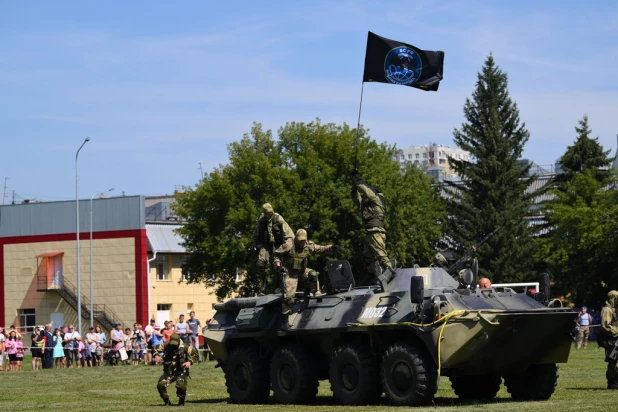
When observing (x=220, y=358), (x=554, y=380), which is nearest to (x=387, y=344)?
(x=554, y=380)

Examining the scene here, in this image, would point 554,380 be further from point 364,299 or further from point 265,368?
point 265,368

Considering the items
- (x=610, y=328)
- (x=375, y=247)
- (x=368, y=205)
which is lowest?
(x=610, y=328)

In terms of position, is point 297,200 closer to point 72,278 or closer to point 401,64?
point 72,278

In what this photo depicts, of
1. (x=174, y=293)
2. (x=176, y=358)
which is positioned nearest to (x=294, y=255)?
(x=176, y=358)

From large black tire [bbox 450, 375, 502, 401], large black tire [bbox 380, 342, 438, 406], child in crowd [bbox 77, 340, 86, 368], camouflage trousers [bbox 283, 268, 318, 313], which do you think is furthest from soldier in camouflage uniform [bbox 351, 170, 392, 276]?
child in crowd [bbox 77, 340, 86, 368]

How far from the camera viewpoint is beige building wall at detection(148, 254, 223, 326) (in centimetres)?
7181

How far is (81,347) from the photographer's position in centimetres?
4303

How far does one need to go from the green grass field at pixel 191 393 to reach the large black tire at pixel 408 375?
0.44 metres

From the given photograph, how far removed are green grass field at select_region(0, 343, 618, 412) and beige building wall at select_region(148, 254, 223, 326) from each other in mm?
34473

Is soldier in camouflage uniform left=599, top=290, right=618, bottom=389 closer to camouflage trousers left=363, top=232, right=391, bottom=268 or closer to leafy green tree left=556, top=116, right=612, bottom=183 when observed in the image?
camouflage trousers left=363, top=232, right=391, bottom=268

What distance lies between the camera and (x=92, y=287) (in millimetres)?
70375

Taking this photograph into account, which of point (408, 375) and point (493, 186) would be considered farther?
point (493, 186)

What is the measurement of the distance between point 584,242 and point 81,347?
29.5 metres

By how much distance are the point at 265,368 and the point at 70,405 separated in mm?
3726
